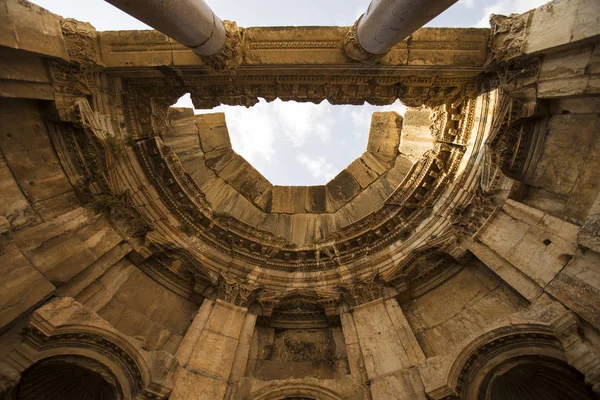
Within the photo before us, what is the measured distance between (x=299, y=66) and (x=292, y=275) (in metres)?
5.91

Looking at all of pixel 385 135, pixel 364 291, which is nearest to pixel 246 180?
pixel 385 135

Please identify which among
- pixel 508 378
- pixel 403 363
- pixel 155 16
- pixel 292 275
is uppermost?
pixel 292 275

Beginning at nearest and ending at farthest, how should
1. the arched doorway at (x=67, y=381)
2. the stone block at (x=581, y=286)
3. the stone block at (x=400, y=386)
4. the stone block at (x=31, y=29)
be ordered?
the stone block at (x=581, y=286) → the arched doorway at (x=67, y=381) → the stone block at (x=31, y=29) → the stone block at (x=400, y=386)

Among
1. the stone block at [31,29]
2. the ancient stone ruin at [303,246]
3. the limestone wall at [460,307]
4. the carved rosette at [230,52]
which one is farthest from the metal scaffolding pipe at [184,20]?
the limestone wall at [460,307]

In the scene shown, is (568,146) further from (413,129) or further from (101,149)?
(101,149)

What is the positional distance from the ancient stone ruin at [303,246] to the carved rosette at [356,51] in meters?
0.04

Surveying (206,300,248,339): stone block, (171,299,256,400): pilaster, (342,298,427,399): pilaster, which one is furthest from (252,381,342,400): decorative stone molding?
(206,300,248,339): stone block

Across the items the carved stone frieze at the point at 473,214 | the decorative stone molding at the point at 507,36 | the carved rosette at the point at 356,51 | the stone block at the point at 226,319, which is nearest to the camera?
the decorative stone molding at the point at 507,36

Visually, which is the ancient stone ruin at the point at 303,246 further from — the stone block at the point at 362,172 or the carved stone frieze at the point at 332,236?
the stone block at the point at 362,172

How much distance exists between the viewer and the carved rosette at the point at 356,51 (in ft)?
23.7

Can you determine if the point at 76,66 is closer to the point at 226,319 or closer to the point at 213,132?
the point at 213,132

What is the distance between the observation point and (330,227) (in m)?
12.1

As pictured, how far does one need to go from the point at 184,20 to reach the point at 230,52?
1.62 metres

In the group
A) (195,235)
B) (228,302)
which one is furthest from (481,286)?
(195,235)
